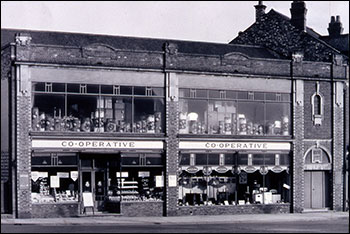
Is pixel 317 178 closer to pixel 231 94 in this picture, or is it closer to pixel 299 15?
pixel 231 94

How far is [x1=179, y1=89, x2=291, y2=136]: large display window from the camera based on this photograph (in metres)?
39.2

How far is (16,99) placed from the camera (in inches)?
1393

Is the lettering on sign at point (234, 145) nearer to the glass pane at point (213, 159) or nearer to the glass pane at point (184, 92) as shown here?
the glass pane at point (213, 159)

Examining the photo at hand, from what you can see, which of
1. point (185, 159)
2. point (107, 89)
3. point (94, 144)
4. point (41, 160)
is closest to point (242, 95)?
point (185, 159)

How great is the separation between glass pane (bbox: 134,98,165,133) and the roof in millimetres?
3113

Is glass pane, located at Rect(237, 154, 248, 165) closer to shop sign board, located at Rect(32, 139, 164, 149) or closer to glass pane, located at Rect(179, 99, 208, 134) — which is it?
glass pane, located at Rect(179, 99, 208, 134)

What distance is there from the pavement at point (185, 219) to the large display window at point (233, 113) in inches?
180

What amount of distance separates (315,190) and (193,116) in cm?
861

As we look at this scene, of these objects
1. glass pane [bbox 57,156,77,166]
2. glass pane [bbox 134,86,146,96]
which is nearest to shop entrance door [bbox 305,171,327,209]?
glass pane [bbox 134,86,146,96]

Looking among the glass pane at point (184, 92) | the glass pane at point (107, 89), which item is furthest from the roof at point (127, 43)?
the glass pane at point (107, 89)

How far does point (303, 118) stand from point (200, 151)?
6448 millimetres

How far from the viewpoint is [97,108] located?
3725cm

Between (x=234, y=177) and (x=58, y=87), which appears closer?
(x=58, y=87)

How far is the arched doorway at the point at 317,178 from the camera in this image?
Result: 138ft
